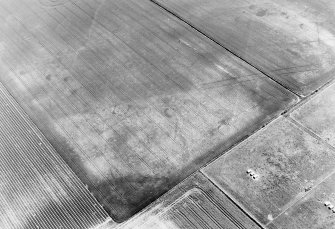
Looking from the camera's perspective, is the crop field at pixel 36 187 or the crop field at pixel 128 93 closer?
the crop field at pixel 36 187

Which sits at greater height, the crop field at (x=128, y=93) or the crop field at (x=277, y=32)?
the crop field at (x=277, y=32)

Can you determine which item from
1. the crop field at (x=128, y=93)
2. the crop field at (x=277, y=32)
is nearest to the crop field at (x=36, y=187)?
the crop field at (x=128, y=93)

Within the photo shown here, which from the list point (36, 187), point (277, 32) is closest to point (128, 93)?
point (36, 187)

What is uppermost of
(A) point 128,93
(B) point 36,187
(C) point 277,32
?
(C) point 277,32

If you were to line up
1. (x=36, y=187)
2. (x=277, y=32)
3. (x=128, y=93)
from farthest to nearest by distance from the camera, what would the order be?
(x=277, y=32) < (x=128, y=93) < (x=36, y=187)

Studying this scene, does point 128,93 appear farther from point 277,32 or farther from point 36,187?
point 277,32

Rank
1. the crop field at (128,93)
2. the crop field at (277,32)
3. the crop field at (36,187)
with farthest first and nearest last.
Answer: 1. the crop field at (277,32)
2. the crop field at (128,93)
3. the crop field at (36,187)

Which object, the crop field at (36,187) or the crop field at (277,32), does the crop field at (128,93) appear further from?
the crop field at (277,32)

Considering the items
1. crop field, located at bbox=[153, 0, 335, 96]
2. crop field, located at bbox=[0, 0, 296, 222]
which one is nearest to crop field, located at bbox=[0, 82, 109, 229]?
crop field, located at bbox=[0, 0, 296, 222]

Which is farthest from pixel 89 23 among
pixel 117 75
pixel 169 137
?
pixel 169 137
